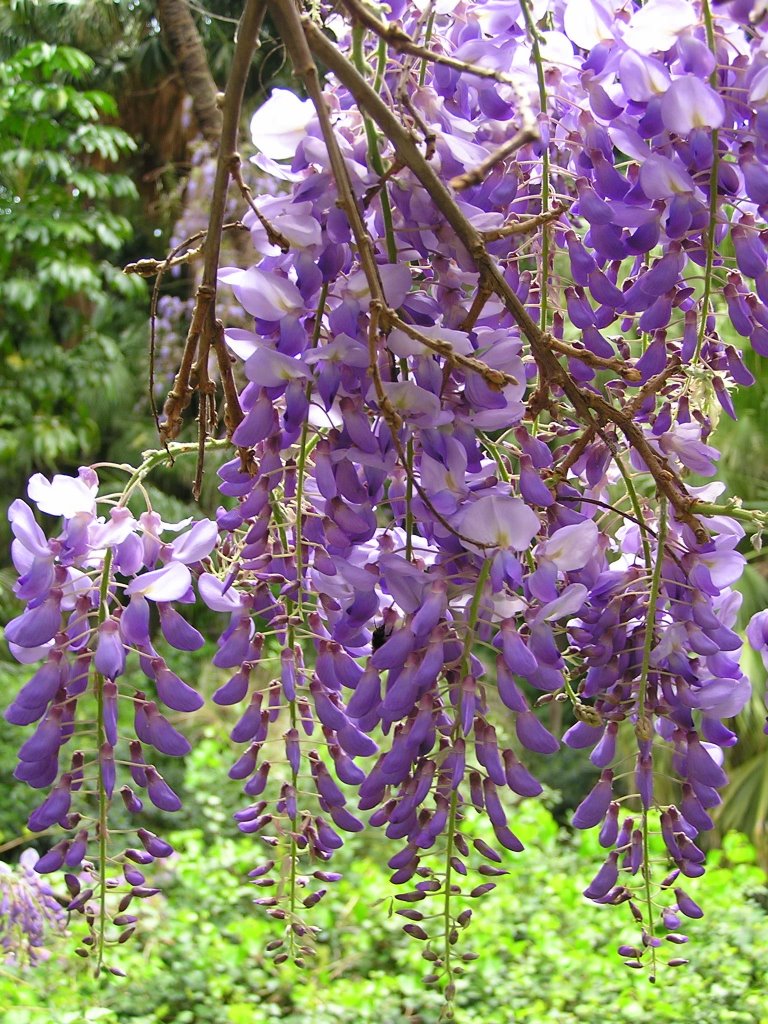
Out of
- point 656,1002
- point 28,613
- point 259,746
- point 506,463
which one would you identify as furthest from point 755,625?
point 656,1002

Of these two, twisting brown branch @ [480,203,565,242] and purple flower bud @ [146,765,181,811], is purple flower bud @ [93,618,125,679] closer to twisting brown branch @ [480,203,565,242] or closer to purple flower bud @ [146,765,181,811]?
purple flower bud @ [146,765,181,811]

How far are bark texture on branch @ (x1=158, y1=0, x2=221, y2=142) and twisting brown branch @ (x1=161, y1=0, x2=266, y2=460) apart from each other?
4060 mm

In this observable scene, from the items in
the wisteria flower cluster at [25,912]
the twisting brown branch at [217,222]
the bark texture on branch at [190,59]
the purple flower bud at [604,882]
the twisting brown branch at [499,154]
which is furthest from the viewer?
the bark texture on branch at [190,59]

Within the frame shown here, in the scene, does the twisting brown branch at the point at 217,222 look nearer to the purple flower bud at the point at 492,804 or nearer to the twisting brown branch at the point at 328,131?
the twisting brown branch at the point at 328,131

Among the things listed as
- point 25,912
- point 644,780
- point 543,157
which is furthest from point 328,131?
point 25,912

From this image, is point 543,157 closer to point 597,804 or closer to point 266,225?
point 266,225

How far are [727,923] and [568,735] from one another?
72.0 inches

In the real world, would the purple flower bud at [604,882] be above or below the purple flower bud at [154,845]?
below

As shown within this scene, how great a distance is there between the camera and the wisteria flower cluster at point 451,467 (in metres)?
0.56

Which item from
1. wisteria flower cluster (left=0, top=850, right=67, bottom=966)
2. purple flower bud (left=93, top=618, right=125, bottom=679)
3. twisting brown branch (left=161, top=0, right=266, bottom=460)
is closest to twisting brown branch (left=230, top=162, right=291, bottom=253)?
twisting brown branch (left=161, top=0, right=266, bottom=460)

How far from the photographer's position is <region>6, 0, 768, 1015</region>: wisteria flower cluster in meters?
0.56

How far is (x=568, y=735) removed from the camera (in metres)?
0.68

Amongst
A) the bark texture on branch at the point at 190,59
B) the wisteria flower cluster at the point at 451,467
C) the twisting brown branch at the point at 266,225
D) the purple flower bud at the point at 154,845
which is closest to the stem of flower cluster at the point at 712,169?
the wisteria flower cluster at the point at 451,467

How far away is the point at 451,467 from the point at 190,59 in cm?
430
